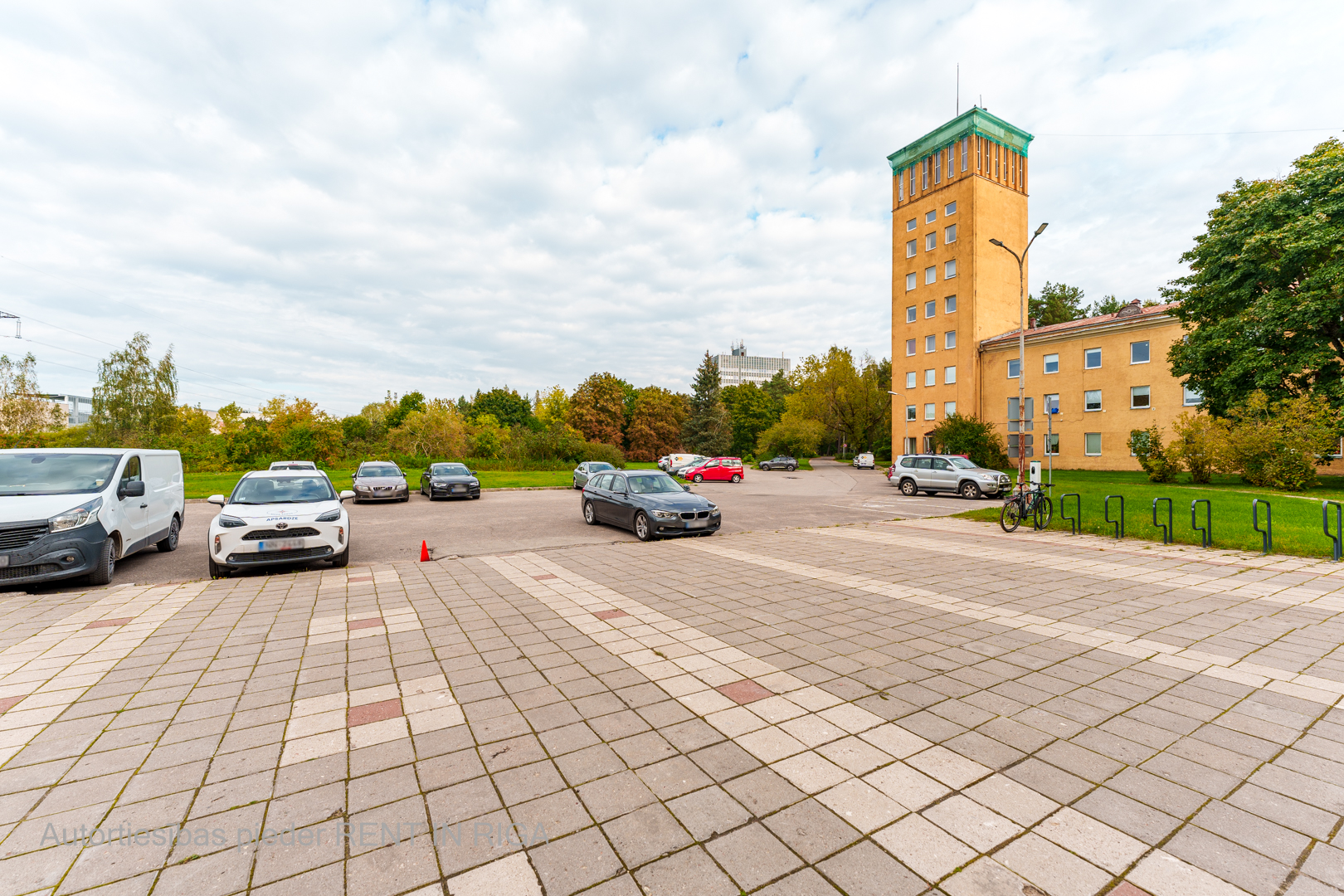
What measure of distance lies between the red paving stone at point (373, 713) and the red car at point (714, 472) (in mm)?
30131

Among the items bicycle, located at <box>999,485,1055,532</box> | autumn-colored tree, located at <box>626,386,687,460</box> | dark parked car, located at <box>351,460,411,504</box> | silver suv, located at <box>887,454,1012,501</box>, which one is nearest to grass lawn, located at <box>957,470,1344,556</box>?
bicycle, located at <box>999,485,1055,532</box>

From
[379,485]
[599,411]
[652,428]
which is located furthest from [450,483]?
[652,428]

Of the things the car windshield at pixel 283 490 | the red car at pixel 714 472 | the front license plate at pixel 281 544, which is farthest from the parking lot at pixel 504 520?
the red car at pixel 714 472

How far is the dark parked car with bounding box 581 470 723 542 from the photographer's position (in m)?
11.3

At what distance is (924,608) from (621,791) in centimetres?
443

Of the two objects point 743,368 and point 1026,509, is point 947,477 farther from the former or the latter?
point 743,368

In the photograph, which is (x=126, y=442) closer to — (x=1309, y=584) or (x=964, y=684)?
(x=964, y=684)

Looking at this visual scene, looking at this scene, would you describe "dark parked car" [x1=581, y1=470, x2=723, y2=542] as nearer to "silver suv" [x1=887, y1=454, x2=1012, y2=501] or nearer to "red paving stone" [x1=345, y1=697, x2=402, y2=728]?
"red paving stone" [x1=345, y1=697, x2=402, y2=728]

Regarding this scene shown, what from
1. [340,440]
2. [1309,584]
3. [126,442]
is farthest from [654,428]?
[1309,584]

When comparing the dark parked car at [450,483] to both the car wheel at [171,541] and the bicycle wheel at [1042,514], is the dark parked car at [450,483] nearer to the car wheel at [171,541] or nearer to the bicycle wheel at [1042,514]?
the car wheel at [171,541]

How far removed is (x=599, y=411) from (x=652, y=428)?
24.2 feet

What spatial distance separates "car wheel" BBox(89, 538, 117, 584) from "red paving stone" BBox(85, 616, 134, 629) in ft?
7.43

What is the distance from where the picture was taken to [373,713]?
3.61 metres

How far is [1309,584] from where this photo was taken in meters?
6.90
